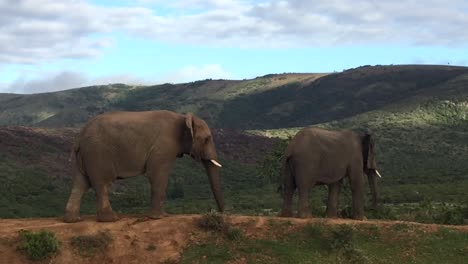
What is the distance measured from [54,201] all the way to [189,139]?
1138 inches

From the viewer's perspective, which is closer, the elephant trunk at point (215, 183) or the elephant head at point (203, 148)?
the elephant head at point (203, 148)

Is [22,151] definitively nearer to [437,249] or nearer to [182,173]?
[182,173]

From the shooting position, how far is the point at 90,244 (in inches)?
557

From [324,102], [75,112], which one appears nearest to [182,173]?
[324,102]

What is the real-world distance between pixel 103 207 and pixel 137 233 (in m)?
1.41

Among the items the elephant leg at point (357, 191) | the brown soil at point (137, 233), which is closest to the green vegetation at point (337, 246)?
the brown soil at point (137, 233)

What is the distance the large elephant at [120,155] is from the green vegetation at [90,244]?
4.43 ft

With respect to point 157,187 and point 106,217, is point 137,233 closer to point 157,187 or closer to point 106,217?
point 106,217

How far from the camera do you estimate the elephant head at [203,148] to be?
1675 cm

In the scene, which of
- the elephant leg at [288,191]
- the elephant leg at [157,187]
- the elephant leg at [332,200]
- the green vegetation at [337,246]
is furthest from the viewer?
the elephant leg at [332,200]

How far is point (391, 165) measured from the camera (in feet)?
230

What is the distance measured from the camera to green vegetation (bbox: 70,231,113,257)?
14.0 meters

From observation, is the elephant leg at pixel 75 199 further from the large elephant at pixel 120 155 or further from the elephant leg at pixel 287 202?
the elephant leg at pixel 287 202

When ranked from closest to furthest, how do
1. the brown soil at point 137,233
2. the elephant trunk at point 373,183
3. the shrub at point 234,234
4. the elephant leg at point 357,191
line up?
the brown soil at point 137,233
the shrub at point 234,234
the elephant leg at point 357,191
the elephant trunk at point 373,183
